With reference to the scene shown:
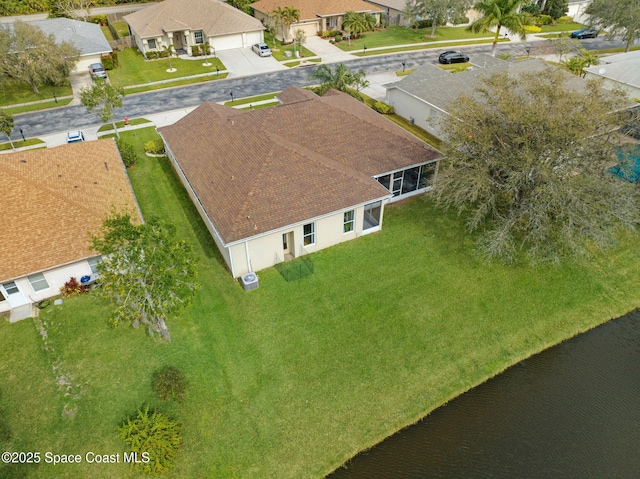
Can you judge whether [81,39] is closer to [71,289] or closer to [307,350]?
[71,289]

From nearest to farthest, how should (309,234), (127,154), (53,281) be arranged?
(53,281)
(309,234)
(127,154)

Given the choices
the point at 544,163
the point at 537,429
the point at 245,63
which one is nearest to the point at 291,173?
the point at 544,163

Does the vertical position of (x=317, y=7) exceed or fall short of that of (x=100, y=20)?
it exceeds it

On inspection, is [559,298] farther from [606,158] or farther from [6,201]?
[6,201]

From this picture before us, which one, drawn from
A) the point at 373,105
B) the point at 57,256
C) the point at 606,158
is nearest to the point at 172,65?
the point at 373,105

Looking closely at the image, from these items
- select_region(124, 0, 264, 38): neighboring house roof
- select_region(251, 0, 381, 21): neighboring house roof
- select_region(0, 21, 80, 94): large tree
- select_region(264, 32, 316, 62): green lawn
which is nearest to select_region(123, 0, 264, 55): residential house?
select_region(124, 0, 264, 38): neighboring house roof

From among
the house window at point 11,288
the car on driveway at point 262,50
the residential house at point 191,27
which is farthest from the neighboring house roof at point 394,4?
the house window at point 11,288

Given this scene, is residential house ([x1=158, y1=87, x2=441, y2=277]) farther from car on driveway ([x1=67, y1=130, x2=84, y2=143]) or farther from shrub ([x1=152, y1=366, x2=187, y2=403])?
car on driveway ([x1=67, y1=130, x2=84, y2=143])

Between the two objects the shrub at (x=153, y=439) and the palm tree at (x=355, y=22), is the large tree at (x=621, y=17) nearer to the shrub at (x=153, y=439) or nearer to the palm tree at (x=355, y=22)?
the palm tree at (x=355, y=22)
